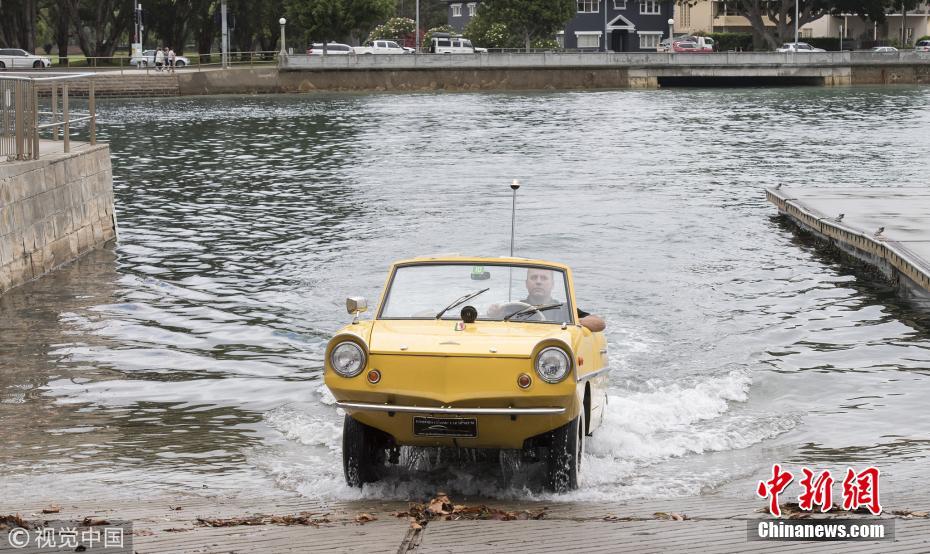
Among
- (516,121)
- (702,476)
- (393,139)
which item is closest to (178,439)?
(702,476)

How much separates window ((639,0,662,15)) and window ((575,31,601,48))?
4.82m

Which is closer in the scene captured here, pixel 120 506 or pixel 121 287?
pixel 120 506

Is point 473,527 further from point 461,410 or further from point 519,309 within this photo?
point 519,309

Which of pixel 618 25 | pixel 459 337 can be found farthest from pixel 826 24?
pixel 459 337

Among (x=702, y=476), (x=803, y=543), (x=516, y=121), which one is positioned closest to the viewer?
(x=803, y=543)

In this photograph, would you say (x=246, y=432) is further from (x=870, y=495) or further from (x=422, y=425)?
(x=870, y=495)

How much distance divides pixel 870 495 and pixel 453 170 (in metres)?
31.7

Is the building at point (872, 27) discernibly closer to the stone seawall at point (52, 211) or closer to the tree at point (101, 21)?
the tree at point (101, 21)

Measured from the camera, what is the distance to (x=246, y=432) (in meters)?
12.2

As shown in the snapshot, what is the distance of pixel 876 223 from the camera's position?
23.4 meters

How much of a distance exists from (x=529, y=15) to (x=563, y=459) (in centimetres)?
10119

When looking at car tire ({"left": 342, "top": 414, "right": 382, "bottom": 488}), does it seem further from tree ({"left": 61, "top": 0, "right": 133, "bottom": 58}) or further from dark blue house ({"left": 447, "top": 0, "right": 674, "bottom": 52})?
dark blue house ({"left": 447, "top": 0, "right": 674, "bottom": 52})

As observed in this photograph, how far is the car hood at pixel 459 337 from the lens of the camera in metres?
8.94

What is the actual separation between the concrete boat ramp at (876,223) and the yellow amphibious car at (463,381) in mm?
10178
